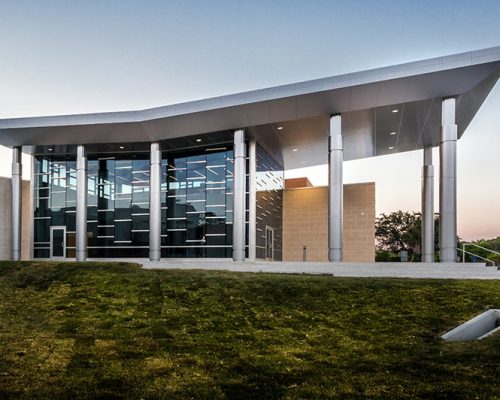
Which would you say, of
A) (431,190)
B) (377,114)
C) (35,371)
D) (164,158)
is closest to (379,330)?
(35,371)

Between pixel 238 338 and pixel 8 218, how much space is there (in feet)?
93.2

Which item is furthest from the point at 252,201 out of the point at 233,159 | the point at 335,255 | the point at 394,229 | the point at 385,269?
the point at 394,229

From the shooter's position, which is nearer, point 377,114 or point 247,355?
point 247,355

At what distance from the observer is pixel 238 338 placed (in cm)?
988

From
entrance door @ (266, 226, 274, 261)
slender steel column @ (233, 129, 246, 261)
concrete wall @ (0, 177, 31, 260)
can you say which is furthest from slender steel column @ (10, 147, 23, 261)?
entrance door @ (266, 226, 274, 261)

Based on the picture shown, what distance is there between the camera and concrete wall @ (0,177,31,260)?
3200cm

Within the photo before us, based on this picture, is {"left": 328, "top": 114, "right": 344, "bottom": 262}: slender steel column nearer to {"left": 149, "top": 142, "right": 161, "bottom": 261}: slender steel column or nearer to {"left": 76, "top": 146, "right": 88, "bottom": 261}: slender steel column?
{"left": 149, "top": 142, "right": 161, "bottom": 261}: slender steel column

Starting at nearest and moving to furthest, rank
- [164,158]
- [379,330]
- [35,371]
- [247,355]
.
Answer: [35,371] → [247,355] → [379,330] → [164,158]

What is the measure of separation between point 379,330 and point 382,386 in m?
3.93

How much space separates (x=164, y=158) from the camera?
100 feet

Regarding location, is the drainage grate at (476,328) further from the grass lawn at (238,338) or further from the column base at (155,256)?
the column base at (155,256)

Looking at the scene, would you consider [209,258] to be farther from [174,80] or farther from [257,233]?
[174,80]

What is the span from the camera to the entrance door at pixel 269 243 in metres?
31.4

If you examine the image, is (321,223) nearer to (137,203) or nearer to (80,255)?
(137,203)
